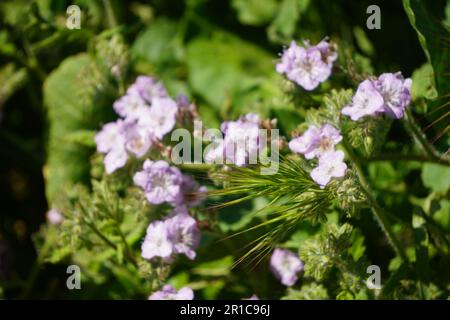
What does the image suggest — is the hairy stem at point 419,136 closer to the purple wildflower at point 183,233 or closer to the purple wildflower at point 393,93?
the purple wildflower at point 393,93

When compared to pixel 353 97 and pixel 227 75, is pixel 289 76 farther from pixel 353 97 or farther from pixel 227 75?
pixel 227 75

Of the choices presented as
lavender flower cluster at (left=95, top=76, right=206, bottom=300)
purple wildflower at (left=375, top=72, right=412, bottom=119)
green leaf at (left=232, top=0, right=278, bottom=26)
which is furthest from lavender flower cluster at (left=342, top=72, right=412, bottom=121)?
green leaf at (left=232, top=0, right=278, bottom=26)

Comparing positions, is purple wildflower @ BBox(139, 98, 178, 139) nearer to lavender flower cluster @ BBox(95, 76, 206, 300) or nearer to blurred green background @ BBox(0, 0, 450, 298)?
lavender flower cluster @ BBox(95, 76, 206, 300)

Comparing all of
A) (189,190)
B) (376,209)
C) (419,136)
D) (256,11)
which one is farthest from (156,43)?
(376,209)

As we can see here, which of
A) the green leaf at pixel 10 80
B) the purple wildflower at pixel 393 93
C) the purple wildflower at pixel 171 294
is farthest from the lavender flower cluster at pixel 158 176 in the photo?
the green leaf at pixel 10 80

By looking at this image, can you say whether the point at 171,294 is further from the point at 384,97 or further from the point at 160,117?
the point at 384,97

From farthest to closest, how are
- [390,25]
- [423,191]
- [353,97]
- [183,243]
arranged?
[390,25]
[423,191]
[183,243]
[353,97]
